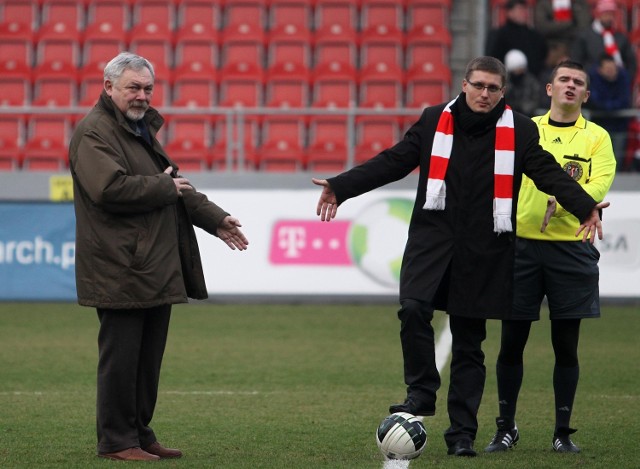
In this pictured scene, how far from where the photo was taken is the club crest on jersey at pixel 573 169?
6.94 metres

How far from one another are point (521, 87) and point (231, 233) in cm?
939

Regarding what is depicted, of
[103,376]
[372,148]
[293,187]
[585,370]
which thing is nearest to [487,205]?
[103,376]

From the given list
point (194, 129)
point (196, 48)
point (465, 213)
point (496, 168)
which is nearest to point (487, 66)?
point (496, 168)

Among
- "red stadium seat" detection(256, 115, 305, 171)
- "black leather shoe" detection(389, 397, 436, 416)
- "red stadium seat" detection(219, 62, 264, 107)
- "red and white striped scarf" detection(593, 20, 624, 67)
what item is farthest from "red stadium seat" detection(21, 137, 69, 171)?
"black leather shoe" detection(389, 397, 436, 416)

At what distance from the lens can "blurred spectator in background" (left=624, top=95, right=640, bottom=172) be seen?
49.3 feet

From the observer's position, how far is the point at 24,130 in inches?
656

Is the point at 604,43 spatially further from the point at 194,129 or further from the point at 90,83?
the point at 90,83

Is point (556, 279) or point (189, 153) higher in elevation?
point (189, 153)

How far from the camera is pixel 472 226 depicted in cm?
652

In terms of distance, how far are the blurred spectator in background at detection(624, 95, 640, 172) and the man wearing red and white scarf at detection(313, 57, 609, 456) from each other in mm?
8820

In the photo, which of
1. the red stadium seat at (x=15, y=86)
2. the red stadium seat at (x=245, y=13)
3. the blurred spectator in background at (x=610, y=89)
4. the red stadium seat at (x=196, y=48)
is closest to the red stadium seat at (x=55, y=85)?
the red stadium seat at (x=15, y=86)

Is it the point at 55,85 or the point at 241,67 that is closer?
the point at 55,85

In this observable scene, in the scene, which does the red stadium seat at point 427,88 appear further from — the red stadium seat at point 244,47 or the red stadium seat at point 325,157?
the red stadium seat at point 244,47

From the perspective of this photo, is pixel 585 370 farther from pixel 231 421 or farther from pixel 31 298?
pixel 31 298
